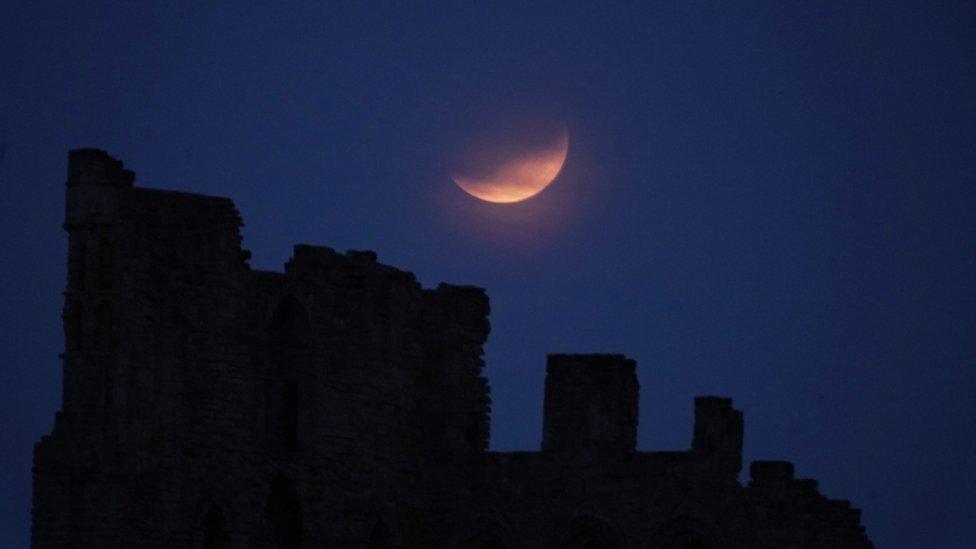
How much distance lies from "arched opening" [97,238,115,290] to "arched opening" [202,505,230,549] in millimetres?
4316

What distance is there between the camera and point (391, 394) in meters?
67.7

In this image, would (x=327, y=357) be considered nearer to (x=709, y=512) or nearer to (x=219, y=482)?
(x=219, y=482)

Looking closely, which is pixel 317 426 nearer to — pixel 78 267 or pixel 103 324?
pixel 103 324

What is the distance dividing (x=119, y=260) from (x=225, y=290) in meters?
2.22

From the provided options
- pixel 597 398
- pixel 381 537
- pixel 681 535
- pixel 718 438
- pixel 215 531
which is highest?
pixel 597 398

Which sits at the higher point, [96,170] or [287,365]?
[96,170]

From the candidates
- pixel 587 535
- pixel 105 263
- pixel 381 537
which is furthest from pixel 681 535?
pixel 105 263

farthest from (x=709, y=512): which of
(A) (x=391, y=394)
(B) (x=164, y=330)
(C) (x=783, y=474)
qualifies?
(B) (x=164, y=330)

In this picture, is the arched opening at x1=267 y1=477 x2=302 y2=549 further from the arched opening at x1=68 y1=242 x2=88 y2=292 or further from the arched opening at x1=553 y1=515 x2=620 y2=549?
the arched opening at x1=68 y1=242 x2=88 y2=292

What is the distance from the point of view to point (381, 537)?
2653 inches

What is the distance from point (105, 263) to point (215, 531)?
5050 millimetres

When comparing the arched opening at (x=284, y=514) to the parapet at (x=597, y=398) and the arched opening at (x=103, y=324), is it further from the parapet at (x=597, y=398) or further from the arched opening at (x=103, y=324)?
the parapet at (x=597, y=398)

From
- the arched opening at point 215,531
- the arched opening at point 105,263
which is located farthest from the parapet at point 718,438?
the arched opening at point 105,263

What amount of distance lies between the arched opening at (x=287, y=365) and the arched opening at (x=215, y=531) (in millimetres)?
2110
